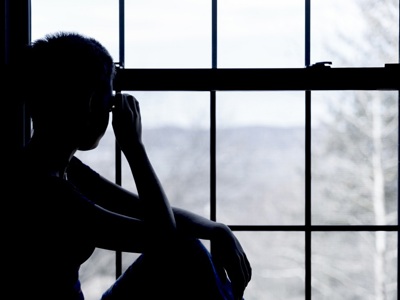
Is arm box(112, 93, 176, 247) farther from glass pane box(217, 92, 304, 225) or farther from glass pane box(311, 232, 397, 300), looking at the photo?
glass pane box(311, 232, 397, 300)

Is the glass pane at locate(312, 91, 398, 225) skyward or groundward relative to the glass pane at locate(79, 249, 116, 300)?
skyward

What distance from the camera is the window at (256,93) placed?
1642 mm

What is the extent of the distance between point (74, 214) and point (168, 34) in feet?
2.64

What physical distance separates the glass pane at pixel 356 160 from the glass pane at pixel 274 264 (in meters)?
0.18

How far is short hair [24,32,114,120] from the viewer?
4.15 ft

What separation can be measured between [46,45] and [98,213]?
0.44m

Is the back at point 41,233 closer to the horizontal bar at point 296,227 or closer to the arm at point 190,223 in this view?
the arm at point 190,223

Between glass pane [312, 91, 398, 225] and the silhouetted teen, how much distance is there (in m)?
0.75

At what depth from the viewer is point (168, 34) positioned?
1.78 m

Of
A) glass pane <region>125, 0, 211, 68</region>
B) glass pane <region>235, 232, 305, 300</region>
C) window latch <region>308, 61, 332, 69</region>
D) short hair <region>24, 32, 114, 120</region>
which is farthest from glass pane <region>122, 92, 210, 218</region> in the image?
short hair <region>24, 32, 114, 120</region>

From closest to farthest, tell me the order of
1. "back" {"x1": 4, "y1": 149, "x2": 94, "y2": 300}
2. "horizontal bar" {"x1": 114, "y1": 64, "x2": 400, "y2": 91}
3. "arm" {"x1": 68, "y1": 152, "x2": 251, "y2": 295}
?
"back" {"x1": 4, "y1": 149, "x2": 94, "y2": 300}
"arm" {"x1": 68, "y1": 152, "x2": 251, "y2": 295}
"horizontal bar" {"x1": 114, "y1": 64, "x2": 400, "y2": 91}

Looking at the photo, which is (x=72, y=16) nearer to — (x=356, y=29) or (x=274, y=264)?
(x=356, y=29)

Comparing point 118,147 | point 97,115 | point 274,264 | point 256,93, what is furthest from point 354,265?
point 97,115

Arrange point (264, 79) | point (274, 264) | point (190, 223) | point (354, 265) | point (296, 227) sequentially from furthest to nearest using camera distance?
point (274, 264), point (354, 265), point (296, 227), point (264, 79), point (190, 223)
